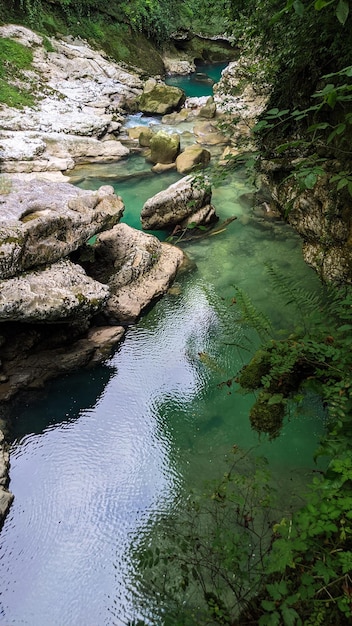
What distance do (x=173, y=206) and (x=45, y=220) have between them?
11.0 ft

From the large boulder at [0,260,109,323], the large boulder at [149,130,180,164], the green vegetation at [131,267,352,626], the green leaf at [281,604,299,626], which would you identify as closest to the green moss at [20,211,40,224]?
the large boulder at [0,260,109,323]

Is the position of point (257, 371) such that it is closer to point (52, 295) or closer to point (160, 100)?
point (52, 295)

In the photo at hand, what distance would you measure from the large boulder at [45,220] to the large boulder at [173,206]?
5.00 feet

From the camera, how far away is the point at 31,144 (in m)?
11.0

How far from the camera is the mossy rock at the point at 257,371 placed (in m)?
3.12

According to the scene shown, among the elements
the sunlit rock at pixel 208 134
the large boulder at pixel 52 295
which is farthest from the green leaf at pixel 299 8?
the sunlit rock at pixel 208 134

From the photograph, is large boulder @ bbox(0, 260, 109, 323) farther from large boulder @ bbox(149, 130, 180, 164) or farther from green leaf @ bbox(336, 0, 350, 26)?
large boulder @ bbox(149, 130, 180, 164)

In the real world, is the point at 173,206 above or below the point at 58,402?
above

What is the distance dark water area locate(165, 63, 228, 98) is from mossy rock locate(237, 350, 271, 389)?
17356 millimetres

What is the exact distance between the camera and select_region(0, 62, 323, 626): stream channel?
3.44 metres

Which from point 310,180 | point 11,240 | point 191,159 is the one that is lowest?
point 11,240

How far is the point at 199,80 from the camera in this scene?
1991 cm

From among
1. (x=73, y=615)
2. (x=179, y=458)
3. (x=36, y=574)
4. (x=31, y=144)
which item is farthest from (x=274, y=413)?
(x=31, y=144)

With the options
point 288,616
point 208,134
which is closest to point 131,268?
point 288,616
